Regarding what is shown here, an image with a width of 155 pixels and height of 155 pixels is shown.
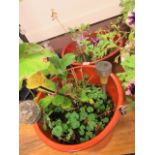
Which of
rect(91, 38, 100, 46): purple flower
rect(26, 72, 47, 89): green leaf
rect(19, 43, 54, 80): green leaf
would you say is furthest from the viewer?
rect(91, 38, 100, 46): purple flower

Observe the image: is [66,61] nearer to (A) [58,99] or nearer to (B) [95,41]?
(A) [58,99]

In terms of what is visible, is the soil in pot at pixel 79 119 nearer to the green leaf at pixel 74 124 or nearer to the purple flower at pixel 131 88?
the green leaf at pixel 74 124

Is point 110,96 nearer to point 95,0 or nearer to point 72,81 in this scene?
point 72,81

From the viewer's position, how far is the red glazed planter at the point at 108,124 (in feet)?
2.33

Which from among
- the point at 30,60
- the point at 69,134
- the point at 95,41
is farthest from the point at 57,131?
the point at 95,41

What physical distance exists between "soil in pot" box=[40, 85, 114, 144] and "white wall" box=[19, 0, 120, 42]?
0.48 m

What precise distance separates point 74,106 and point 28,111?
0.20 m

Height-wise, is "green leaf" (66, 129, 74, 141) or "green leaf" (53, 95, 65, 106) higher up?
"green leaf" (53, 95, 65, 106)

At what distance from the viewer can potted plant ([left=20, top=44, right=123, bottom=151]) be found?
696 mm

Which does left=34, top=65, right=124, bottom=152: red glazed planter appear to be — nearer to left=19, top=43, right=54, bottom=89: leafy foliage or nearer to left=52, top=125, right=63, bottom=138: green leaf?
left=52, top=125, right=63, bottom=138: green leaf

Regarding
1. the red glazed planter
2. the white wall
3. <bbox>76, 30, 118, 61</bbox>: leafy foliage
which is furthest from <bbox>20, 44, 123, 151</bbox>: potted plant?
the white wall
